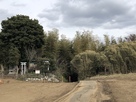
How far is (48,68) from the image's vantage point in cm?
4206

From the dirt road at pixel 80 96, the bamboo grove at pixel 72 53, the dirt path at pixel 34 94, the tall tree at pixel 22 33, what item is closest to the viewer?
the dirt road at pixel 80 96

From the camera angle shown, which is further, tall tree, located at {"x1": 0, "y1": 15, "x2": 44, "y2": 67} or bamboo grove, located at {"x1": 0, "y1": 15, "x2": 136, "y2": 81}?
tall tree, located at {"x1": 0, "y1": 15, "x2": 44, "y2": 67}

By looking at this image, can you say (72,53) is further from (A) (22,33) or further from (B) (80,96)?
(B) (80,96)

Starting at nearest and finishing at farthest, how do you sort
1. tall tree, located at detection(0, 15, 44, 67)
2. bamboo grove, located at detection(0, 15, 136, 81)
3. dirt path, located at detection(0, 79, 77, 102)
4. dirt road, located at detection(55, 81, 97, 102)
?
dirt road, located at detection(55, 81, 97, 102), dirt path, located at detection(0, 79, 77, 102), bamboo grove, located at detection(0, 15, 136, 81), tall tree, located at detection(0, 15, 44, 67)

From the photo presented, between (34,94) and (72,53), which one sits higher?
(72,53)

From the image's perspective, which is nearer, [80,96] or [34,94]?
[80,96]

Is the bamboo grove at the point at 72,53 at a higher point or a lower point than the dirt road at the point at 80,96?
higher

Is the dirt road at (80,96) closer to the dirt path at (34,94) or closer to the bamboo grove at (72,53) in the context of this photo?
the dirt path at (34,94)

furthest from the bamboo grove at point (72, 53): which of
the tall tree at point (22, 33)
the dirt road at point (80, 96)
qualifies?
the dirt road at point (80, 96)

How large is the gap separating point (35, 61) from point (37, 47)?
3362 millimetres

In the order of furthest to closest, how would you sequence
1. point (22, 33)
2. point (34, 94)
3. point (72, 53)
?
point (72, 53) → point (22, 33) → point (34, 94)

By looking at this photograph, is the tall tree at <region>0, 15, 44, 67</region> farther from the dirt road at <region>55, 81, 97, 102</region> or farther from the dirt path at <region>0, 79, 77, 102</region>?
the dirt road at <region>55, 81, 97, 102</region>

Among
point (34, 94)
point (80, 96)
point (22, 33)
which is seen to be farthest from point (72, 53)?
point (80, 96)

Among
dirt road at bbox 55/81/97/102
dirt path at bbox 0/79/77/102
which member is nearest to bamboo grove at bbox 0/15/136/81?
dirt path at bbox 0/79/77/102
